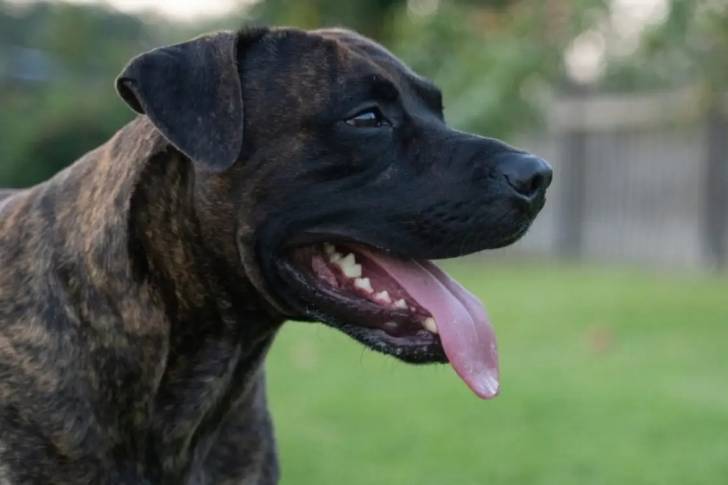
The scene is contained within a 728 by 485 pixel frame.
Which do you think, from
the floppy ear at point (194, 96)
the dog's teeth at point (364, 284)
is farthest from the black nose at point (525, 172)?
the floppy ear at point (194, 96)

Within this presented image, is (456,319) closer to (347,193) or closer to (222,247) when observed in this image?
(347,193)

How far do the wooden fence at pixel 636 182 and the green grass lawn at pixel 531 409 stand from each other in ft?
14.8

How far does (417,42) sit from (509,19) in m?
0.76

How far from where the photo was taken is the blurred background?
5.95 m

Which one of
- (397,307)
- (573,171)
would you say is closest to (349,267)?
(397,307)

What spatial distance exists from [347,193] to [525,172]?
452mm

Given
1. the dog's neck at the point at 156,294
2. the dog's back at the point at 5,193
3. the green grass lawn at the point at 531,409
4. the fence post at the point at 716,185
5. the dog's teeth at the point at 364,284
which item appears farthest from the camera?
the fence post at the point at 716,185

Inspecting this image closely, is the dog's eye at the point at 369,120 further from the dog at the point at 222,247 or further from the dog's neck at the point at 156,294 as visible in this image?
the dog's neck at the point at 156,294

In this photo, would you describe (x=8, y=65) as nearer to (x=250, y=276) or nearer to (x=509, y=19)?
(x=509, y=19)

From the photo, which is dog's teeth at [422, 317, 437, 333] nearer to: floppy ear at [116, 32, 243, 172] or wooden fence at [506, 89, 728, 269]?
floppy ear at [116, 32, 243, 172]

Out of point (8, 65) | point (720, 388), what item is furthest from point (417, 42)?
point (8, 65)

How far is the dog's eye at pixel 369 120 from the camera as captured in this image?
3.25 meters

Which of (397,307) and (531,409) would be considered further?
(531,409)

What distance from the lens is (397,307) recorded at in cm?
323
